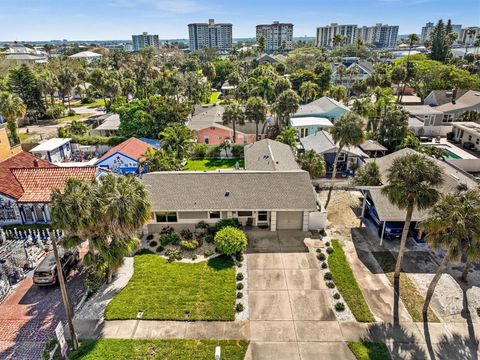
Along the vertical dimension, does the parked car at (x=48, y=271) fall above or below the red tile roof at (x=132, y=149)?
below

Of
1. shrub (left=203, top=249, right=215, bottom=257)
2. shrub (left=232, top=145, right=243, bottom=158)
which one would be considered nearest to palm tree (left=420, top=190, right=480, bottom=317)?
shrub (left=203, top=249, right=215, bottom=257)

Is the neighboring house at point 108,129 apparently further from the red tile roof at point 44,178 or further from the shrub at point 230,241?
the shrub at point 230,241

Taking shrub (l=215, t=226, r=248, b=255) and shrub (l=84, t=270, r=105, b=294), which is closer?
shrub (l=84, t=270, r=105, b=294)

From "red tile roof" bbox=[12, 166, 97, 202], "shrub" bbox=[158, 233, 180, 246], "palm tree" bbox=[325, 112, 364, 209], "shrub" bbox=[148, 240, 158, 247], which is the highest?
"palm tree" bbox=[325, 112, 364, 209]

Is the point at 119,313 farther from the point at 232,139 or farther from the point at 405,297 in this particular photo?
the point at 232,139

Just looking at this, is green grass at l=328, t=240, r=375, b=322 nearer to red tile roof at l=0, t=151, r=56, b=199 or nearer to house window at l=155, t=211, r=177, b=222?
house window at l=155, t=211, r=177, b=222

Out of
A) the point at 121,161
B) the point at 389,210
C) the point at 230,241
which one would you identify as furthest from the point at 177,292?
the point at 121,161

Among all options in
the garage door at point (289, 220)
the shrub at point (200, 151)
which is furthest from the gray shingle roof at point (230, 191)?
the shrub at point (200, 151)
